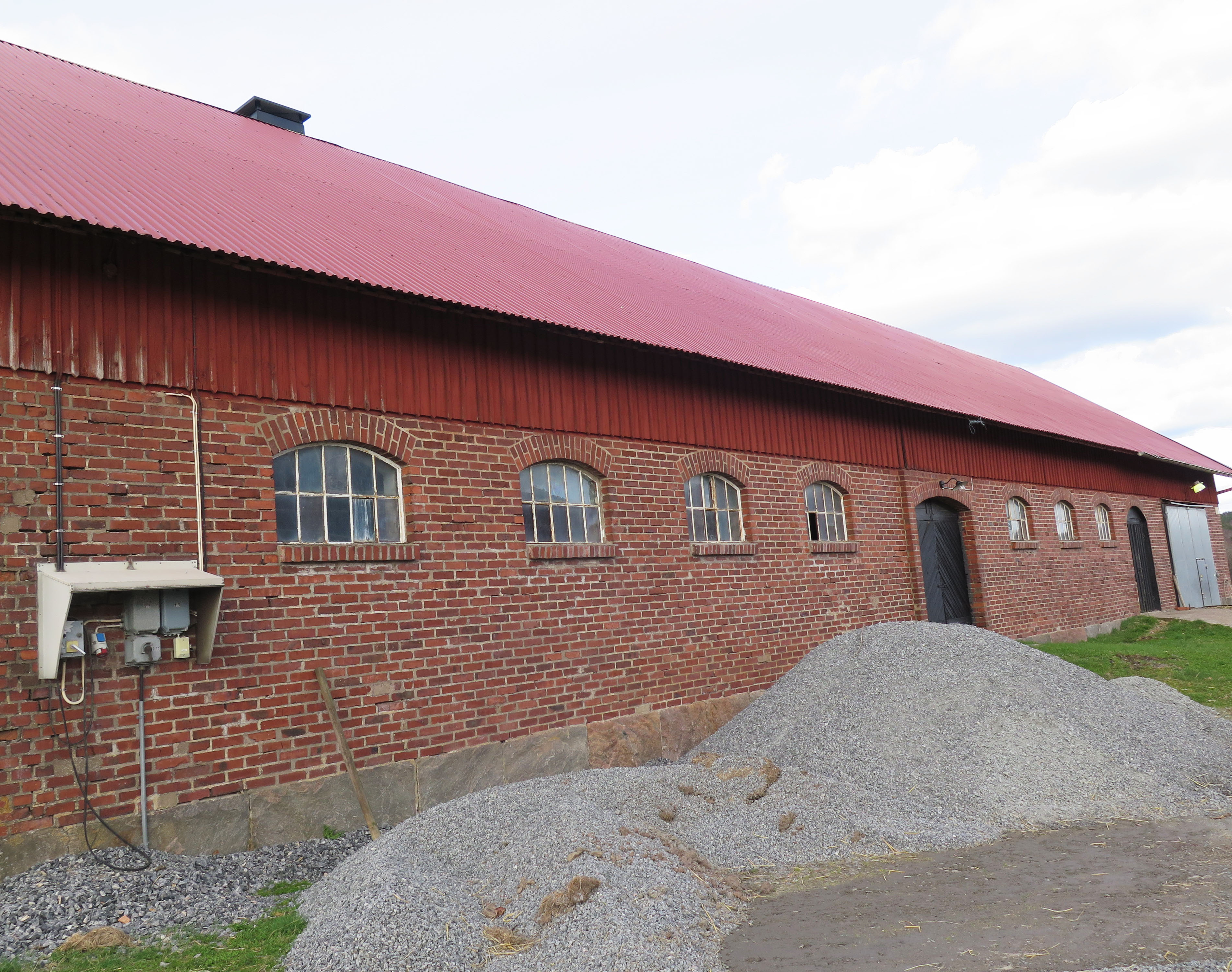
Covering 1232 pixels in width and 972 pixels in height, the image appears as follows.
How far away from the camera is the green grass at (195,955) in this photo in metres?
4.30

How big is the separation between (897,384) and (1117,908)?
1025 cm

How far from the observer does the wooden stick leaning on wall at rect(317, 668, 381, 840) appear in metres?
6.50

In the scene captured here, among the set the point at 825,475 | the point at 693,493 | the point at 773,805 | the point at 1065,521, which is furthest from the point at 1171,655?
the point at 773,805

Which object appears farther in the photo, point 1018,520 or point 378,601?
point 1018,520

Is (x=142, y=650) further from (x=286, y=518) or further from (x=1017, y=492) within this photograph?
(x=1017, y=492)

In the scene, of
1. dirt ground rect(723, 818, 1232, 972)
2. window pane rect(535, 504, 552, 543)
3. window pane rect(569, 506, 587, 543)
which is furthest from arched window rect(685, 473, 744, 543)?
dirt ground rect(723, 818, 1232, 972)

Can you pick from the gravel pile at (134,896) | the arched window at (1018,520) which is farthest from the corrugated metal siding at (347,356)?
the arched window at (1018,520)

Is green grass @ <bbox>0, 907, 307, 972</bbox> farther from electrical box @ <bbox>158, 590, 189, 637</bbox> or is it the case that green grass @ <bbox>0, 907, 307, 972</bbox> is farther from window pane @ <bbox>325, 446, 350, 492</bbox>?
window pane @ <bbox>325, 446, 350, 492</bbox>

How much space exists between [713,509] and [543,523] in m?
2.58

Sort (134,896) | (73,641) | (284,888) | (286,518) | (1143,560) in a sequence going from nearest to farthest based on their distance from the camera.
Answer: (134,896) → (73,641) → (284,888) → (286,518) → (1143,560)

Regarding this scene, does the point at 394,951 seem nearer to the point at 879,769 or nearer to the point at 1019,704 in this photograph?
the point at 879,769

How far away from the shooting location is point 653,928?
4.48 metres

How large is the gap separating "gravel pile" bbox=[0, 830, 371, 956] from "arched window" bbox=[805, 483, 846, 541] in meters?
7.76

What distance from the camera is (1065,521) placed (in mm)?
17547
